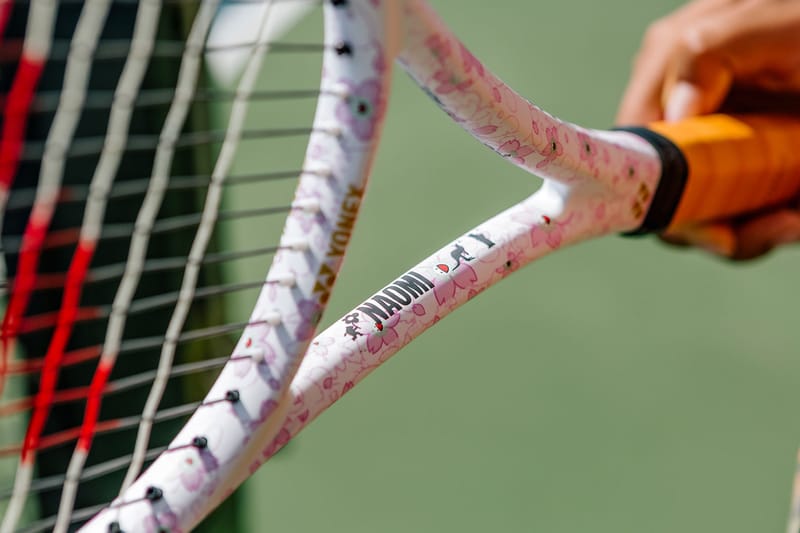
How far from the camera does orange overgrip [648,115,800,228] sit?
851mm

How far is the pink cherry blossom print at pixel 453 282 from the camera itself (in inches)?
25.8

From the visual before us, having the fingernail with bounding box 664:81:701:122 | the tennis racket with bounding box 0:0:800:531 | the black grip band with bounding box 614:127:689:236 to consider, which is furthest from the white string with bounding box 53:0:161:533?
the fingernail with bounding box 664:81:701:122

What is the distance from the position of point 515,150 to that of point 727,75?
1.31 ft

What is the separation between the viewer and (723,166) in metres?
0.87

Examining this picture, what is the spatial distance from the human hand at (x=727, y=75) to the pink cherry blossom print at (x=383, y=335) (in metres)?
0.43

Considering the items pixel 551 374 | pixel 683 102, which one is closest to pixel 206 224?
pixel 683 102

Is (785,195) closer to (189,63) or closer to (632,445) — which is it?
(632,445)

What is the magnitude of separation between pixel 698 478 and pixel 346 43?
940 mm

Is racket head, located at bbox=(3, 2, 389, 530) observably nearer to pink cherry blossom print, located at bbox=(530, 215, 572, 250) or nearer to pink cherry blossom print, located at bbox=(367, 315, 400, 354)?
pink cherry blossom print, located at bbox=(367, 315, 400, 354)

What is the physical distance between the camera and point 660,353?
1333 mm

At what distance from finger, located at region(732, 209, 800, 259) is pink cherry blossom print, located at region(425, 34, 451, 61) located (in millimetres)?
530

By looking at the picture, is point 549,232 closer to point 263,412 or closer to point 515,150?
point 515,150

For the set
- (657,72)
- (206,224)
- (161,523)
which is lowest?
(161,523)

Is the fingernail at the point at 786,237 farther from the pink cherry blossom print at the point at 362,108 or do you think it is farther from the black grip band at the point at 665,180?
the pink cherry blossom print at the point at 362,108
